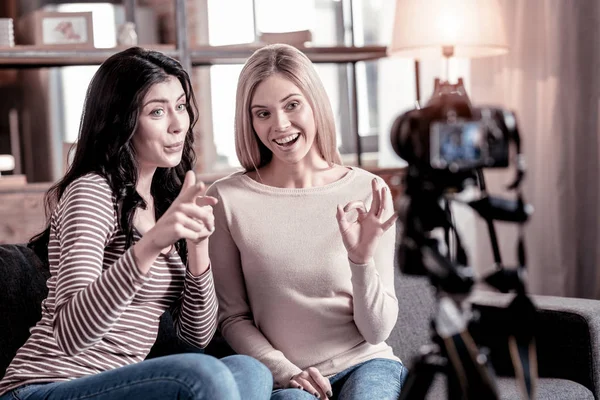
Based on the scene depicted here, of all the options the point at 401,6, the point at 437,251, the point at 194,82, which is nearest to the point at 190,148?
the point at 437,251

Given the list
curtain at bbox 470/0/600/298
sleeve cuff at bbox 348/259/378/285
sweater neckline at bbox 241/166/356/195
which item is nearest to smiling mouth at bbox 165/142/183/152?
sweater neckline at bbox 241/166/356/195

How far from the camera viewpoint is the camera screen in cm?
89

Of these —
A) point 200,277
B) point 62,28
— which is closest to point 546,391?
point 200,277

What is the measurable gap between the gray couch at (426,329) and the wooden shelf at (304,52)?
1270mm

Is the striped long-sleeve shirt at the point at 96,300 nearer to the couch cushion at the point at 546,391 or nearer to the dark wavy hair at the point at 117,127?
the dark wavy hair at the point at 117,127

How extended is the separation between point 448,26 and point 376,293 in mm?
1458

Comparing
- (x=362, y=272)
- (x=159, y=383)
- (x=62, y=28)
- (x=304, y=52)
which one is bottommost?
(x=159, y=383)

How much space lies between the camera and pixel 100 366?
1560 millimetres

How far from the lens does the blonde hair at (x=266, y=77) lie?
1.83 metres

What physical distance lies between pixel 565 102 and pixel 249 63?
1742mm

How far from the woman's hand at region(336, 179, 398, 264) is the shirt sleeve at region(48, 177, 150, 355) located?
380mm

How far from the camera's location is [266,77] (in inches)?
71.8

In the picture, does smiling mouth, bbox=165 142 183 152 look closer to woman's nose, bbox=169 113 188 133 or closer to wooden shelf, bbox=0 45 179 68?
woman's nose, bbox=169 113 188 133

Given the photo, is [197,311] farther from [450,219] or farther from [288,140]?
[450,219]
